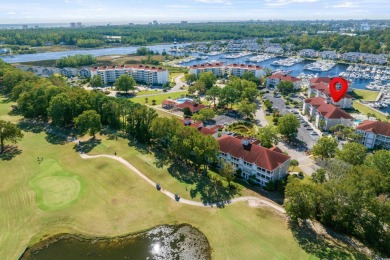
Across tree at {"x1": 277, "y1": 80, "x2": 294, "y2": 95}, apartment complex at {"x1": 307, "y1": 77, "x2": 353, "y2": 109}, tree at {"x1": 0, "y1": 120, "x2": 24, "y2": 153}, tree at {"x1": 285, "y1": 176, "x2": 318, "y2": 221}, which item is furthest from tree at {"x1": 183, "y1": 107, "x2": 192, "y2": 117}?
tree at {"x1": 285, "y1": 176, "x2": 318, "y2": 221}

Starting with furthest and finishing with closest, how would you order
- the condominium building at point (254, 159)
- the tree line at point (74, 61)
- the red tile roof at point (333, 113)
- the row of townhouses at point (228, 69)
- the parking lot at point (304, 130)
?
the tree line at point (74, 61) → the row of townhouses at point (228, 69) → the red tile roof at point (333, 113) → the parking lot at point (304, 130) → the condominium building at point (254, 159)

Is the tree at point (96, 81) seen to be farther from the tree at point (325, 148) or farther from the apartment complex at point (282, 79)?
the tree at point (325, 148)

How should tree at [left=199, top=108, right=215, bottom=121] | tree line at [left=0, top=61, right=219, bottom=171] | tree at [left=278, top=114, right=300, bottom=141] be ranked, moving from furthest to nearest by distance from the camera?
tree at [left=199, top=108, right=215, bottom=121]
tree at [left=278, top=114, right=300, bottom=141]
tree line at [left=0, top=61, right=219, bottom=171]

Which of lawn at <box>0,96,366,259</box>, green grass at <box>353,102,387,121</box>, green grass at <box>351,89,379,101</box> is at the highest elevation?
green grass at <box>351,89,379,101</box>

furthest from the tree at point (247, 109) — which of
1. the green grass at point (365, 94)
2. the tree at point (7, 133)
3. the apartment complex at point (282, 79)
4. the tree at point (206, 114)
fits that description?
the tree at point (7, 133)

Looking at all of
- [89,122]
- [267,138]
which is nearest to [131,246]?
[267,138]

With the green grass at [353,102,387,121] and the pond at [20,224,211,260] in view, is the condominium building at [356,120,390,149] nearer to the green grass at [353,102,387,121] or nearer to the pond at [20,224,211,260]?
the green grass at [353,102,387,121]

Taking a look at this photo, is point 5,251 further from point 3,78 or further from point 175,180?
point 3,78
